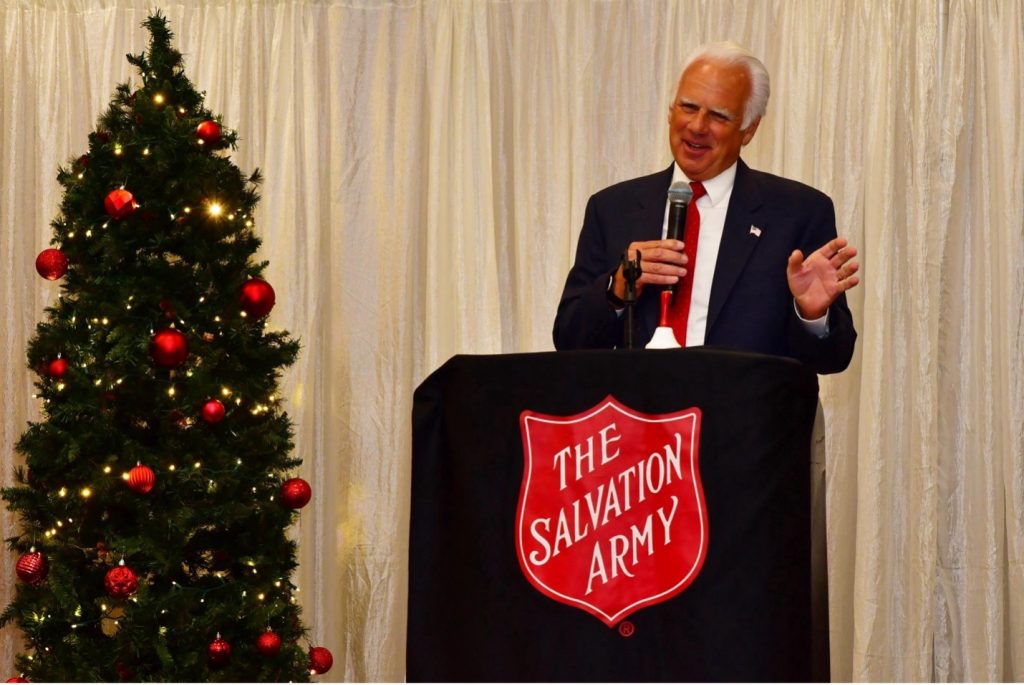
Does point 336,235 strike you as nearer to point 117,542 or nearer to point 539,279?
point 539,279

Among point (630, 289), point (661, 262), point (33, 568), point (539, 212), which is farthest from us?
point (539, 212)

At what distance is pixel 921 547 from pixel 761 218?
1.72 m

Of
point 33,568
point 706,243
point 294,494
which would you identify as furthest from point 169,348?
point 706,243

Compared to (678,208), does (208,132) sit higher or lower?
higher

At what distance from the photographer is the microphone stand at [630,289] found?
6.21ft

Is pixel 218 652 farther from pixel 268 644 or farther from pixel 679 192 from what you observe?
pixel 679 192

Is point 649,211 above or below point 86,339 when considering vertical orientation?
above

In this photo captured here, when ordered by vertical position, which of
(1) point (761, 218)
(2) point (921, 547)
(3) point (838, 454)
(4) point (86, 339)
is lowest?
(2) point (921, 547)

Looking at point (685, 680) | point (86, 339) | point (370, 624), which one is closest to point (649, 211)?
point (685, 680)

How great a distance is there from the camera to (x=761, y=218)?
259cm

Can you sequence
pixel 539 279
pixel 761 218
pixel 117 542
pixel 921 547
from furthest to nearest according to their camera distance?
pixel 539 279
pixel 921 547
pixel 117 542
pixel 761 218

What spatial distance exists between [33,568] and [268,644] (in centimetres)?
60

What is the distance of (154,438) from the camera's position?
3154 mm

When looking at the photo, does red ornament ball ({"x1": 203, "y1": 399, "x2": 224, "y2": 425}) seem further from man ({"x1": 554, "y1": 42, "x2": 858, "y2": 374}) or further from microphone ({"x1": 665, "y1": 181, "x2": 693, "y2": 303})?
microphone ({"x1": 665, "y1": 181, "x2": 693, "y2": 303})
